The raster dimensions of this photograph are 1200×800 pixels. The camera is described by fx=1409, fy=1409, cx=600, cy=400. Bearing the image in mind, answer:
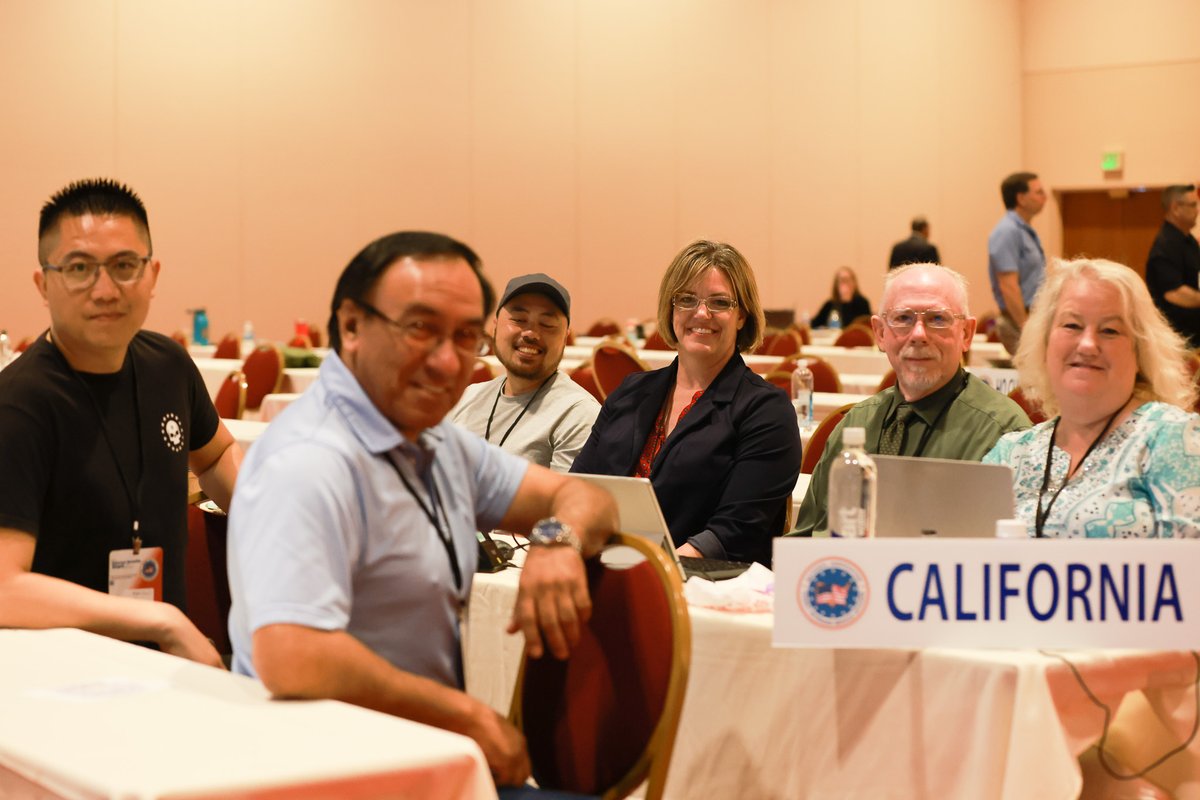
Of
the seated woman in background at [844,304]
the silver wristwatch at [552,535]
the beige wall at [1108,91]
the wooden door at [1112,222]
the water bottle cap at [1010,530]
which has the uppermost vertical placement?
the beige wall at [1108,91]

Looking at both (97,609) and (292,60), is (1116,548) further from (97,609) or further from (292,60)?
(292,60)

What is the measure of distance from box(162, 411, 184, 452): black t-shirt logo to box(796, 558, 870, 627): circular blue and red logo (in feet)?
4.23

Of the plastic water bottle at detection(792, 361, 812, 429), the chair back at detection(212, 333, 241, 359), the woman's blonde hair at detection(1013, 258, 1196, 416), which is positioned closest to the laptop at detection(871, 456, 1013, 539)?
the woman's blonde hair at detection(1013, 258, 1196, 416)

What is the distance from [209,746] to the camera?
1.63 m

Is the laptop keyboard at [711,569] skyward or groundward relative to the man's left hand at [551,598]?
groundward

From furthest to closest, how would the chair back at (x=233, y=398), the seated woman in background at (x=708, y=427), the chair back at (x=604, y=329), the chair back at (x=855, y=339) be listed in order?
the chair back at (x=604, y=329) → the chair back at (x=855, y=339) → the chair back at (x=233, y=398) → the seated woman in background at (x=708, y=427)

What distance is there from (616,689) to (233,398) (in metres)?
4.70

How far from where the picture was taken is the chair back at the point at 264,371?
7.55 metres

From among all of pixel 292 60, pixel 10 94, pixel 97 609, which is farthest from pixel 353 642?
pixel 292 60

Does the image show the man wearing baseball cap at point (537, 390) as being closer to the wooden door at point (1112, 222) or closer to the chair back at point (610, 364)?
the chair back at point (610, 364)

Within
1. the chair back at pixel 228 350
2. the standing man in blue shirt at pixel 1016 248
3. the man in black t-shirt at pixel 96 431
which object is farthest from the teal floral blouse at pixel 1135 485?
the chair back at pixel 228 350

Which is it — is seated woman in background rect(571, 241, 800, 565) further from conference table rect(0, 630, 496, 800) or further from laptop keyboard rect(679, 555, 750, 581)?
conference table rect(0, 630, 496, 800)

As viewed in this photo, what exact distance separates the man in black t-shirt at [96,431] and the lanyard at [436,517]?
559mm

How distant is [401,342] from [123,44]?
10.3 m
